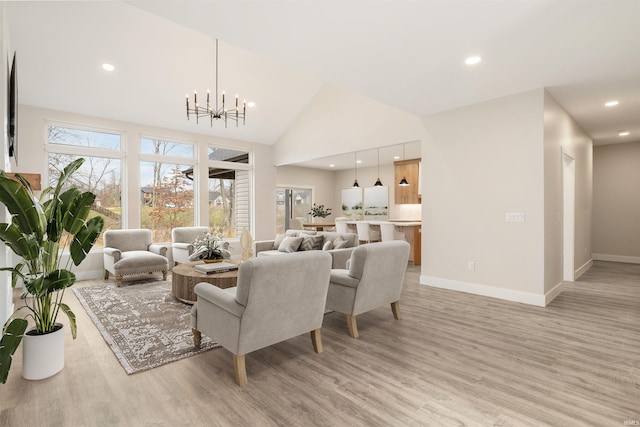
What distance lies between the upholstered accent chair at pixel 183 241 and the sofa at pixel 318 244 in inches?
50.6

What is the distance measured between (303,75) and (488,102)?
3.81m

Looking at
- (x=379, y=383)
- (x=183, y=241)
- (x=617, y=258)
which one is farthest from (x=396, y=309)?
(x=617, y=258)

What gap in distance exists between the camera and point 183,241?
21.8 ft

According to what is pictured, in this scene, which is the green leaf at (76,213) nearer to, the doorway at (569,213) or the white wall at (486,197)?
the white wall at (486,197)

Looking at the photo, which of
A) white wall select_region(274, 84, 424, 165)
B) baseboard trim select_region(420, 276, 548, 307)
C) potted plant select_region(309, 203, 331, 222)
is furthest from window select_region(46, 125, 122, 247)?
potted plant select_region(309, 203, 331, 222)

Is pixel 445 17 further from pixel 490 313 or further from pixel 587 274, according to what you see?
pixel 587 274

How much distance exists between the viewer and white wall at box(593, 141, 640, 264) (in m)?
7.18

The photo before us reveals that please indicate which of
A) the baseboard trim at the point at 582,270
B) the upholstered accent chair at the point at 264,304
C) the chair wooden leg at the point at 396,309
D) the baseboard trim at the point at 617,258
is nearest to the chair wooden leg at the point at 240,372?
the upholstered accent chair at the point at 264,304

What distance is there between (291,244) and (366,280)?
2.75 meters

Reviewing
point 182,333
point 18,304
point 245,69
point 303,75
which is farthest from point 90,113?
point 182,333

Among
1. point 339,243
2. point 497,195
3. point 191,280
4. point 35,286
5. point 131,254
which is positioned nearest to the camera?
point 35,286

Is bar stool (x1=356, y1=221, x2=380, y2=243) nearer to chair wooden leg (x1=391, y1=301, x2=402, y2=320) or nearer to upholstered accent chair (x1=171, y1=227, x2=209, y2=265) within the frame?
upholstered accent chair (x1=171, y1=227, x2=209, y2=265)

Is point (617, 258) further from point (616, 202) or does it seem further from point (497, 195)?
point (497, 195)

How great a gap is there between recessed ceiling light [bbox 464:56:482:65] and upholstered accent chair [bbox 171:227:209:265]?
5.28 meters
